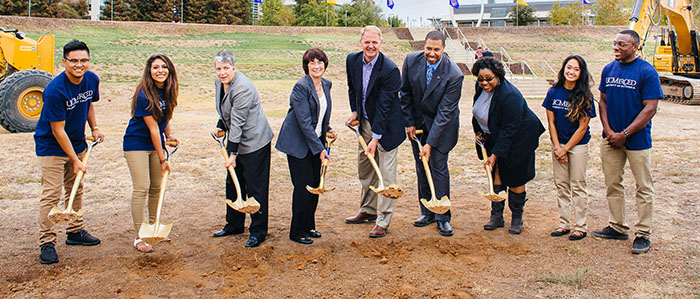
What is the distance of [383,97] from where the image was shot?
5.43 m

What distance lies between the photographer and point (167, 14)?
49906 mm

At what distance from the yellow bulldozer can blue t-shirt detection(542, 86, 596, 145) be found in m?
10.8

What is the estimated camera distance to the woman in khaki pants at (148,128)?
15.8 feet

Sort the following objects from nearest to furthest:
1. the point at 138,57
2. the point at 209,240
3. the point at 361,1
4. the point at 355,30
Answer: the point at 209,240, the point at 138,57, the point at 355,30, the point at 361,1

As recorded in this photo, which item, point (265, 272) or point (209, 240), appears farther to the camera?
point (209, 240)

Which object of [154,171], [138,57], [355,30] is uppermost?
[355,30]

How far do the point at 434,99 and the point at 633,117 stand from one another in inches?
70.5

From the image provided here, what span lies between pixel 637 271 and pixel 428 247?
5.61ft

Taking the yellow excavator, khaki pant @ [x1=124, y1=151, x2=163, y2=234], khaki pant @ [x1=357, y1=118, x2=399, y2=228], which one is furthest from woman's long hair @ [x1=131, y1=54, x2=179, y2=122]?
the yellow excavator

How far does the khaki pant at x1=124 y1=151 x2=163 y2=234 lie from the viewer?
4.90 meters

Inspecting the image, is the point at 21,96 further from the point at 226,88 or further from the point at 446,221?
the point at 446,221

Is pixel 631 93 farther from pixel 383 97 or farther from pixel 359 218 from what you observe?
pixel 359 218

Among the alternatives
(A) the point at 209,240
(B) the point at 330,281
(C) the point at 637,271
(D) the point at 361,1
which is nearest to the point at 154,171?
(A) the point at 209,240

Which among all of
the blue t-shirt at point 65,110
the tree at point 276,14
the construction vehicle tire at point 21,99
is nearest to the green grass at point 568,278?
the blue t-shirt at point 65,110
